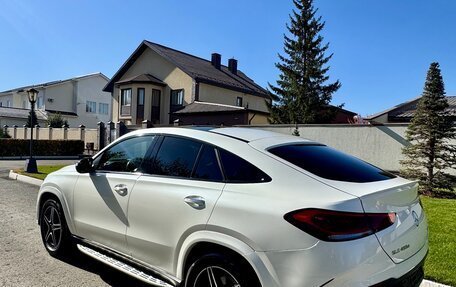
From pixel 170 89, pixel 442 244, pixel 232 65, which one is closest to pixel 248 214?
pixel 442 244

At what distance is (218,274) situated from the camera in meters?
2.90

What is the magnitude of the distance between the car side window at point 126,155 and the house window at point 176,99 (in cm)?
2798

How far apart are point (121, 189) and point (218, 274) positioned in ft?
4.84

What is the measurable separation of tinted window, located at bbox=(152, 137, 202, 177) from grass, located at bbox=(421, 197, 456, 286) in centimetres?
290

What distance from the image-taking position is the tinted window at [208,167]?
3.15m

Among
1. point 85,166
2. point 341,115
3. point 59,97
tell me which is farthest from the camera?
point 59,97

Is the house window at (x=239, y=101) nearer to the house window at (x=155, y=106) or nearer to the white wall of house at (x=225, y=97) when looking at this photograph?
the white wall of house at (x=225, y=97)

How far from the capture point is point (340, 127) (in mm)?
16672

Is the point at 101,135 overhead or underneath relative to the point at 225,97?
underneath

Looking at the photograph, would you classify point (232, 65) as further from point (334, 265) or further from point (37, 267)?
point (334, 265)

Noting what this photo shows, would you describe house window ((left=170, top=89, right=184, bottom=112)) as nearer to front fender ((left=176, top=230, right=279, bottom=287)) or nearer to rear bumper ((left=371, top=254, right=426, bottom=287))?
front fender ((left=176, top=230, right=279, bottom=287))

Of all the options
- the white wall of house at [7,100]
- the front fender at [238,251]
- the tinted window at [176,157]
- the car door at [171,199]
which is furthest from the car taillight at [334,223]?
the white wall of house at [7,100]

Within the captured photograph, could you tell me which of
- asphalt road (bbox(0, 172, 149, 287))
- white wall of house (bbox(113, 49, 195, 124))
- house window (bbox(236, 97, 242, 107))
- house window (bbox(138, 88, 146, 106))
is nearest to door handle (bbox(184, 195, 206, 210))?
asphalt road (bbox(0, 172, 149, 287))

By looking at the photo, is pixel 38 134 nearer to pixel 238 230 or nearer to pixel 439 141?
pixel 439 141
